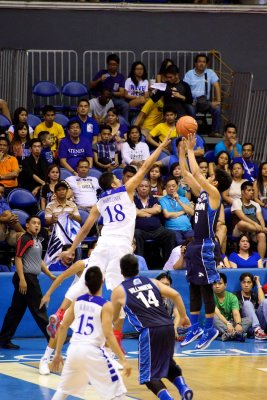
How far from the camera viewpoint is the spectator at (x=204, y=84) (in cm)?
2231

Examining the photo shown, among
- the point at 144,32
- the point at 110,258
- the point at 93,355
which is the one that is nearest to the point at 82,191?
the point at 110,258

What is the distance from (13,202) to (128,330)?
2.91m

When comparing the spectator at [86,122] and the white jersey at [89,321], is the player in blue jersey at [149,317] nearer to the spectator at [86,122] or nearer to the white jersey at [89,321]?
the white jersey at [89,321]

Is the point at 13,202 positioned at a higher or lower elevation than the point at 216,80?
lower

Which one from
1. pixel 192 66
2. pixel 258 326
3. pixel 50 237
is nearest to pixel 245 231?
pixel 258 326

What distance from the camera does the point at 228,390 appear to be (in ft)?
43.7

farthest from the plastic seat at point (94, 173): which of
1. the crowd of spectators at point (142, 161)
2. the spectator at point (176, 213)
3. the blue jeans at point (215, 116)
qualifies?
the blue jeans at point (215, 116)

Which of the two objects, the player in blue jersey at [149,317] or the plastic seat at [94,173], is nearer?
the player in blue jersey at [149,317]

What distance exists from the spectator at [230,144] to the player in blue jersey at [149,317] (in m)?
9.95

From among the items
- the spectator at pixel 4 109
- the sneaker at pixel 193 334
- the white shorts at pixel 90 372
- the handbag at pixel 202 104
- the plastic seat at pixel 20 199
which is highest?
the handbag at pixel 202 104

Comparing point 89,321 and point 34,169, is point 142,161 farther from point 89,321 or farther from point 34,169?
point 89,321

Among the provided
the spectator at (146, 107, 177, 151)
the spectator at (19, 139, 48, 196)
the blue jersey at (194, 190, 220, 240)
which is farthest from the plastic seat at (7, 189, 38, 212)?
the blue jersey at (194, 190, 220, 240)

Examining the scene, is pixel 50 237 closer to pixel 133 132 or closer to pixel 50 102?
pixel 133 132

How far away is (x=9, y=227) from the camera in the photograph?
704 inches
